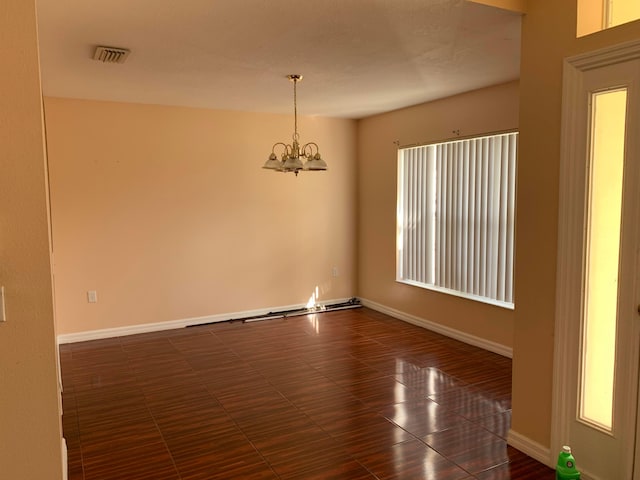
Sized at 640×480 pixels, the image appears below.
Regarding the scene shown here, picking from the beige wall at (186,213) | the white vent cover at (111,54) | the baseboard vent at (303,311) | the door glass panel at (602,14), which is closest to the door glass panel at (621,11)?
the door glass panel at (602,14)

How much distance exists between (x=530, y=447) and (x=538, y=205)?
1393 mm

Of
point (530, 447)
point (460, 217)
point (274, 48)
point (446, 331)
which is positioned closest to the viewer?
point (530, 447)

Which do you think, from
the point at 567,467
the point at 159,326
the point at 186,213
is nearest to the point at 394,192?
the point at 186,213

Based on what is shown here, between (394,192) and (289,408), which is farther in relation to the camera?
(394,192)

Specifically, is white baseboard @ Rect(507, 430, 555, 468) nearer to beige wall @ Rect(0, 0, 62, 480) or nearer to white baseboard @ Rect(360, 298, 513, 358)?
white baseboard @ Rect(360, 298, 513, 358)

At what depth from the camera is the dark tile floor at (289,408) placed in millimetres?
2770

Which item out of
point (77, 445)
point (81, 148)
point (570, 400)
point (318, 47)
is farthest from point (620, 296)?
point (81, 148)

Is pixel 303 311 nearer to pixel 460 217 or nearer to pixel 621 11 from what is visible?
pixel 460 217

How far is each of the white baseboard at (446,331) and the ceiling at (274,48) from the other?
8.05 ft

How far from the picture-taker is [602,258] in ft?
8.05

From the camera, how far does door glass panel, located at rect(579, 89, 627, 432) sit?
94.0 inches

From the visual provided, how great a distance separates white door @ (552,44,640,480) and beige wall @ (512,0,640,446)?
0.24 feet

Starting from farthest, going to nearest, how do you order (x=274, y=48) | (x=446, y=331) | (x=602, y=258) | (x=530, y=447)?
(x=446, y=331) < (x=274, y=48) < (x=530, y=447) < (x=602, y=258)

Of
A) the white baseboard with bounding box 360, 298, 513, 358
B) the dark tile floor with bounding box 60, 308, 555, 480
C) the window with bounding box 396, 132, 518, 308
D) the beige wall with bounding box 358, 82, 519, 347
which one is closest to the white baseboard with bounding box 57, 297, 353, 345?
the dark tile floor with bounding box 60, 308, 555, 480
